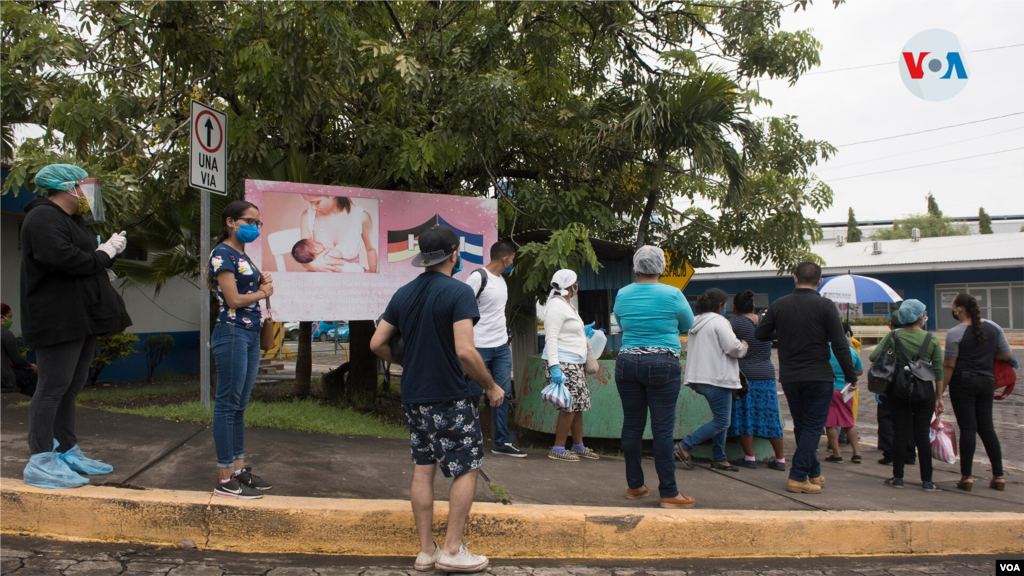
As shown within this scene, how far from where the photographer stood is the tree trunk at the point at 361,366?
8461 millimetres

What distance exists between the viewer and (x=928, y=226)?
68.6 meters

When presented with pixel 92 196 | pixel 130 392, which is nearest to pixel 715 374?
pixel 92 196

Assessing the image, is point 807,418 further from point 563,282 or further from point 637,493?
point 563,282

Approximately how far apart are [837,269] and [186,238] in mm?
27166

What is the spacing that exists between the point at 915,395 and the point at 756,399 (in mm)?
1285

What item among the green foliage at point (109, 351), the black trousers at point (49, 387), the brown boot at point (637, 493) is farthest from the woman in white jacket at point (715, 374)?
the green foliage at point (109, 351)

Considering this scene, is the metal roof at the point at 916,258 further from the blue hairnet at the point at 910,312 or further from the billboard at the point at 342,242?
the billboard at the point at 342,242

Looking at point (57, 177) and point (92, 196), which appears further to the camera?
point (92, 196)

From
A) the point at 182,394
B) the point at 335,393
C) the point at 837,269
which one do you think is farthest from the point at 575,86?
the point at 837,269

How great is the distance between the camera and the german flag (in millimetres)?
6695

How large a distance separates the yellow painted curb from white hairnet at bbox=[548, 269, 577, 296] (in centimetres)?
202

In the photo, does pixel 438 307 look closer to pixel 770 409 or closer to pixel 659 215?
pixel 770 409

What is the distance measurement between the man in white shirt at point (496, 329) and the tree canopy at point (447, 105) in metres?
0.70

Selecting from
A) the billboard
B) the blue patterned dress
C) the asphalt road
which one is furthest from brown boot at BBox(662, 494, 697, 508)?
the billboard
